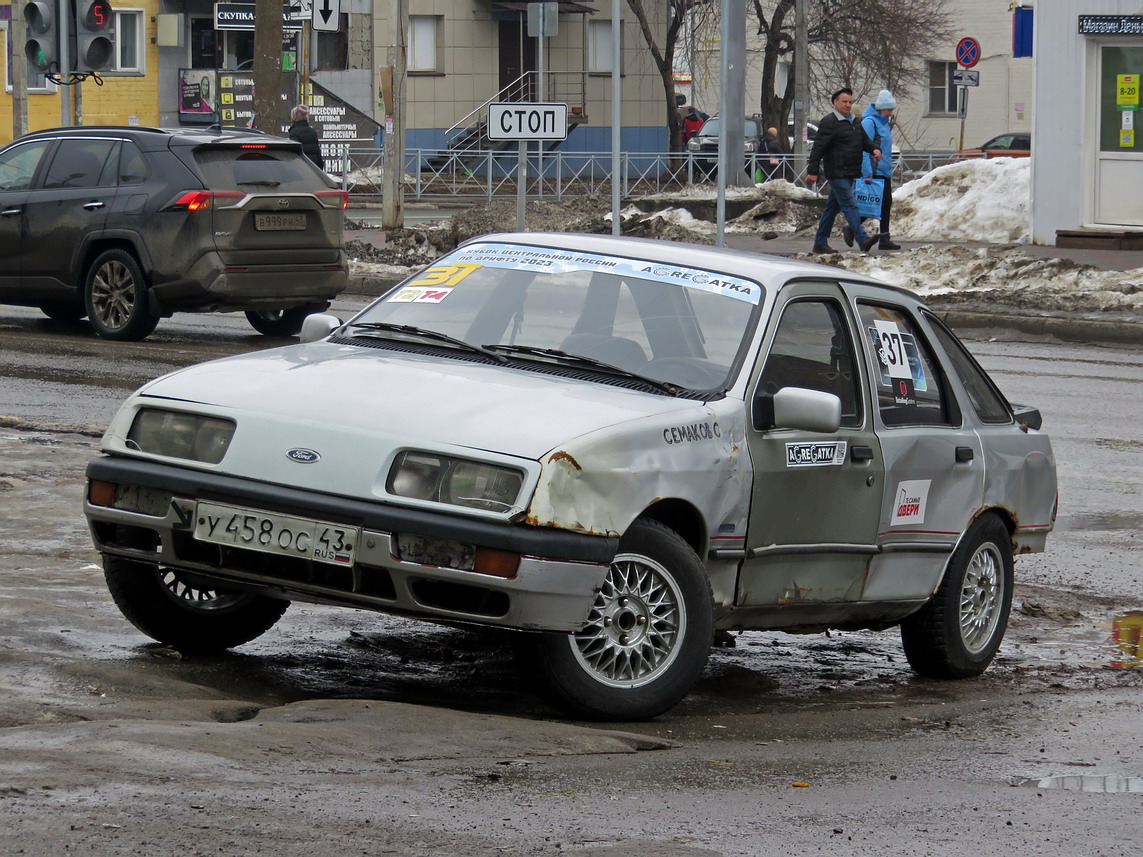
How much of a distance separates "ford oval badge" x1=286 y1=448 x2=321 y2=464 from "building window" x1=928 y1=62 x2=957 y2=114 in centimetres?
6189

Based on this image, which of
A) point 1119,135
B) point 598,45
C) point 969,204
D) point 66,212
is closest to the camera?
point 66,212

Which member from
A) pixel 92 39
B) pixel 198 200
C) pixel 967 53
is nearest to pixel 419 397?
pixel 198 200

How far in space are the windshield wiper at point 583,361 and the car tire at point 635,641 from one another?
0.55m

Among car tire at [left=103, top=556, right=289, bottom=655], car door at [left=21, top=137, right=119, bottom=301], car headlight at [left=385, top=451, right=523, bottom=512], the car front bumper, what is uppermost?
car door at [left=21, top=137, right=119, bottom=301]

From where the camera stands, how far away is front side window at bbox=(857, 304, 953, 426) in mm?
6590

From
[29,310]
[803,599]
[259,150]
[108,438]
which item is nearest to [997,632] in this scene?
[803,599]

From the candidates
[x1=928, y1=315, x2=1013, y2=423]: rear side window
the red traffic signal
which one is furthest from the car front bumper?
the red traffic signal

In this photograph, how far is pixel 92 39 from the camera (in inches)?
725

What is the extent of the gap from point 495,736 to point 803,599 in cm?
148

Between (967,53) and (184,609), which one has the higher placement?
(967,53)

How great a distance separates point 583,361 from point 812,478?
833 millimetres

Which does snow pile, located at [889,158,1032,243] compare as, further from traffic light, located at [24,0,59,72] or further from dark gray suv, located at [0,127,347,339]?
dark gray suv, located at [0,127,347,339]

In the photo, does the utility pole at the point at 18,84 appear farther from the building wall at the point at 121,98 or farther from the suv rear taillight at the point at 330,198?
the suv rear taillight at the point at 330,198

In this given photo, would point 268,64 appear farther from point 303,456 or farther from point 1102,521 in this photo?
point 303,456
